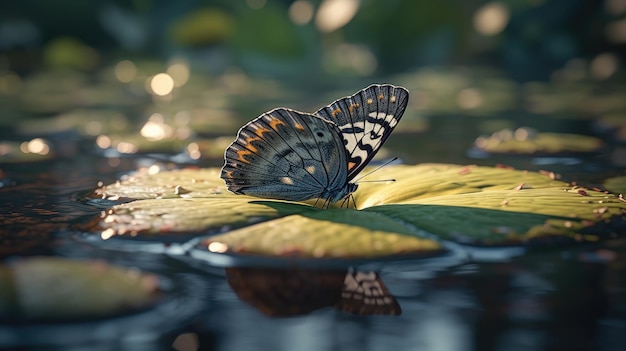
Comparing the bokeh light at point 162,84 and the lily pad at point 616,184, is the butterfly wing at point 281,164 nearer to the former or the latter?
the lily pad at point 616,184

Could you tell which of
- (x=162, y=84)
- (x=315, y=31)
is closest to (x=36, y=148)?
(x=162, y=84)

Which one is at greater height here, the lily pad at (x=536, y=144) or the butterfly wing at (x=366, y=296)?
the lily pad at (x=536, y=144)

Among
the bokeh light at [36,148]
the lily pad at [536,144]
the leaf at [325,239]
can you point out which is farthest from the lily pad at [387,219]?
the bokeh light at [36,148]

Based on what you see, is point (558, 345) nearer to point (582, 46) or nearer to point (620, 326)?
point (620, 326)

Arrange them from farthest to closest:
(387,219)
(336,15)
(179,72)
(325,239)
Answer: (179,72)
(336,15)
(387,219)
(325,239)

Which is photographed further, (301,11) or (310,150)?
(301,11)

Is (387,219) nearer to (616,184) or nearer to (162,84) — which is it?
(616,184)
